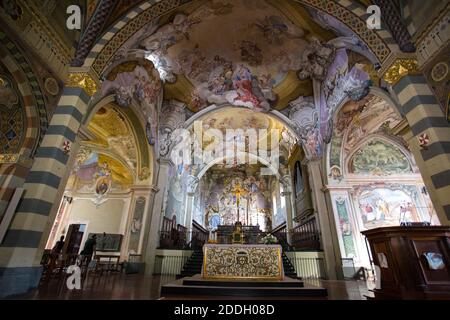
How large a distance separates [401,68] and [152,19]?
21.2 feet

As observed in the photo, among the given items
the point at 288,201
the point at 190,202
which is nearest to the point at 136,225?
the point at 190,202

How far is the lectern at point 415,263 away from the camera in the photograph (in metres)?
2.91

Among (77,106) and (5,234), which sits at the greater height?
(77,106)

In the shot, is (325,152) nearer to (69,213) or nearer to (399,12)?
(399,12)

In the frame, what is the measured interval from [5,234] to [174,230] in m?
8.08

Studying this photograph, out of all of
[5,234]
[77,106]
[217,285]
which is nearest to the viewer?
[5,234]

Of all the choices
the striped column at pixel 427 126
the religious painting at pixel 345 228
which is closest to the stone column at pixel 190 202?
the religious painting at pixel 345 228

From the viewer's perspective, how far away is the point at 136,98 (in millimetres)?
8602

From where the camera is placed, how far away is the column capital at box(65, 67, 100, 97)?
16.6 ft

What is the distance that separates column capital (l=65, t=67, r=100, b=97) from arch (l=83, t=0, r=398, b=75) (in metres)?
0.21

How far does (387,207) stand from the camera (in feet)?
35.9

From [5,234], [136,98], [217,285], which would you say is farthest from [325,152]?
[5,234]

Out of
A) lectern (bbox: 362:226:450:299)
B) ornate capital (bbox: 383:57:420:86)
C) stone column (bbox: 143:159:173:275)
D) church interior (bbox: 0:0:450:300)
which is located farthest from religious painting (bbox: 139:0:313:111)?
lectern (bbox: 362:226:450:299)

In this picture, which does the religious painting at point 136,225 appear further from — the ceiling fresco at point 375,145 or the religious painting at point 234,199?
the religious painting at point 234,199
